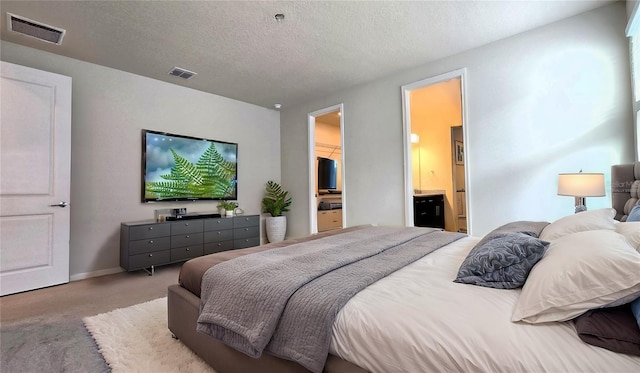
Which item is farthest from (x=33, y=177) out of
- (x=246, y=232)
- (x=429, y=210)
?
(x=429, y=210)

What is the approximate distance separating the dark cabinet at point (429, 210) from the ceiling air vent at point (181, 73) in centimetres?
Answer: 408

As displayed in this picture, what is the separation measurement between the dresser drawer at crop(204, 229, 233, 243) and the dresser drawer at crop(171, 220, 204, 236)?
145mm

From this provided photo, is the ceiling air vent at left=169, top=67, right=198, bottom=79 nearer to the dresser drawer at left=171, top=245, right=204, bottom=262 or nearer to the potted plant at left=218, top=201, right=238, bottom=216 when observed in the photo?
the potted plant at left=218, top=201, right=238, bottom=216

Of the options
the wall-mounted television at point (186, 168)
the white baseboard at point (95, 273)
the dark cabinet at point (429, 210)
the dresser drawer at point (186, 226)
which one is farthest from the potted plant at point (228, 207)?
the dark cabinet at point (429, 210)

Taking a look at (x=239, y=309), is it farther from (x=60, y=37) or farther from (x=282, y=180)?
(x=282, y=180)

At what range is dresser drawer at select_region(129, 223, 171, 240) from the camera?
3357 millimetres

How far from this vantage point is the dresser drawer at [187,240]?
3.68 meters

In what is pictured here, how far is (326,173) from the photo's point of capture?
6059 mm

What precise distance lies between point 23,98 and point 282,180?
3.70 metres

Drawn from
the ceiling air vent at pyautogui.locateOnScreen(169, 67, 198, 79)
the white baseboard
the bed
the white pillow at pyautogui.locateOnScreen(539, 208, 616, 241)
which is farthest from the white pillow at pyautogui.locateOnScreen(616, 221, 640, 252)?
the white baseboard

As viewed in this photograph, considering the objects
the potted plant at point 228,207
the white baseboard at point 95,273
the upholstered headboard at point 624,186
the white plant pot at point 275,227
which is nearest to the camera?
the upholstered headboard at point 624,186

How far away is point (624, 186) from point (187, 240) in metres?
4.54

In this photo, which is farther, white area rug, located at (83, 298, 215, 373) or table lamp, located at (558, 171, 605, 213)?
table lamp, located at (558, 171, 605, 213)

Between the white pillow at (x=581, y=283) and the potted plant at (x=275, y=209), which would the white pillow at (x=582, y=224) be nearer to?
the white pillow at (x=581, y=283)
